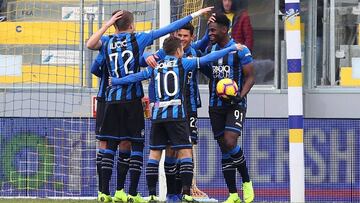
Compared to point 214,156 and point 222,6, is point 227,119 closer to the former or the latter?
point 214,156

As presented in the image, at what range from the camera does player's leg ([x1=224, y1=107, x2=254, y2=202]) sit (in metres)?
11.2

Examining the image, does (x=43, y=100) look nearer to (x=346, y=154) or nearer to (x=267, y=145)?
(x=267, y=145)

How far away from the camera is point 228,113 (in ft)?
37.2

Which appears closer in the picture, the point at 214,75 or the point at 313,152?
the point at 214,75

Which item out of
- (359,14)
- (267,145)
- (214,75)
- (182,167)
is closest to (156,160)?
(182,167)

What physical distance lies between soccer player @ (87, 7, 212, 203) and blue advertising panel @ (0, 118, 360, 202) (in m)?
2.76

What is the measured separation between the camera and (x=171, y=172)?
1134 cm

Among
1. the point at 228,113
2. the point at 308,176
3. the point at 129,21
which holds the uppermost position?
the point at 129,21

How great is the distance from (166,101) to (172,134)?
359 mm

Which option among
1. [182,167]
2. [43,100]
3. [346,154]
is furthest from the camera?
[43,100]

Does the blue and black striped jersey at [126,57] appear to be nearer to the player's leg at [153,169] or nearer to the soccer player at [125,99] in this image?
the soccer player at [125,99]

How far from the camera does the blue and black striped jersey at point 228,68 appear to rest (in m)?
11.3

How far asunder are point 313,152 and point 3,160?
14.2 feet

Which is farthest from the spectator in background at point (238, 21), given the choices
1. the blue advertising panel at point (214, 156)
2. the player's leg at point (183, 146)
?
the player's leg at point (183, 146)
